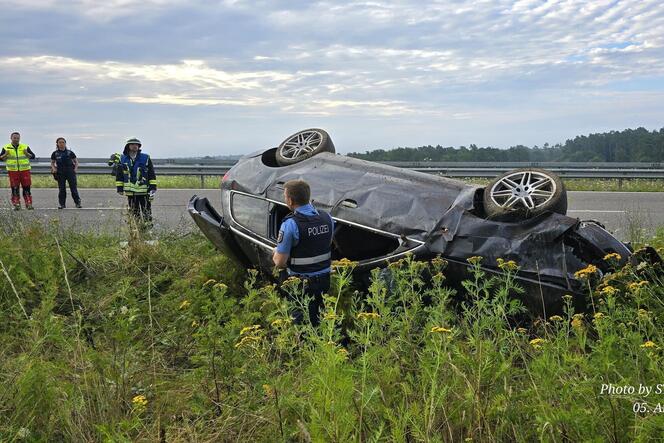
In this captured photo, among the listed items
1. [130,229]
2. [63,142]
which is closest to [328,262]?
[130,229]

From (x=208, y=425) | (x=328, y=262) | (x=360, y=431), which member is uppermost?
(x=328, y=262)

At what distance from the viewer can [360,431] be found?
2.99 meters

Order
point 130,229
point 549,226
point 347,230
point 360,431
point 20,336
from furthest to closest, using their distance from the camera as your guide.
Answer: point 130,229 < point 347,230 < point 20,336 < point 549,226 < point 360,431

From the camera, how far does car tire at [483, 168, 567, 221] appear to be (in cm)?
527

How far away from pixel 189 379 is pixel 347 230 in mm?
2353

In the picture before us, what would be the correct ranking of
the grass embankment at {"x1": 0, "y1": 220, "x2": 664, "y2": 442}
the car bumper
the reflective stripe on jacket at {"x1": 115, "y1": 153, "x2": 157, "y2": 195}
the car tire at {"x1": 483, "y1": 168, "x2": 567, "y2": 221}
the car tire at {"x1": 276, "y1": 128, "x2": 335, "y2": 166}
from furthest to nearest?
the reflective stripe on jacket at {"x1": 115, "y1": 153, "x2": 157, "y2": 195} → the car tire at {"x1": 276, "y1": 128, "x2": 335, "y2": 166} → the car bumper → the car tire at {"x1": 483, "y1": 168, "x2": 567, "y2": 221} → the grass embankment at {"x1": 0, "y1": 220, "x2": 664, "y2": 442}

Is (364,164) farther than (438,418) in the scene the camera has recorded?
Yes

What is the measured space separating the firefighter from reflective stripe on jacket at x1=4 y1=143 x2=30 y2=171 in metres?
5.47

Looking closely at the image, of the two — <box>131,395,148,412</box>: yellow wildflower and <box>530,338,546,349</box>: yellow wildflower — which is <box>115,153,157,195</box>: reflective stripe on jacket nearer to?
<box>131,395,148,412</box>: yellow wildflower

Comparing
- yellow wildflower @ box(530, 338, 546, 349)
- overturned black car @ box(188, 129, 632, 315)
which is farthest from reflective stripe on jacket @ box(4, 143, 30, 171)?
yellow wildflower @ box(530, 338, 546, 349)

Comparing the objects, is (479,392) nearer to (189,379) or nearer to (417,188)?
(189,379)

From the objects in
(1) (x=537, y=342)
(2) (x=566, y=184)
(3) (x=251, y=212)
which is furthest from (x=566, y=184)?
(1) (x=537, y=342)

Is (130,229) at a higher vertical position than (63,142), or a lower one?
lower

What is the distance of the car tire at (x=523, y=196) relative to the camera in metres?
5.27
